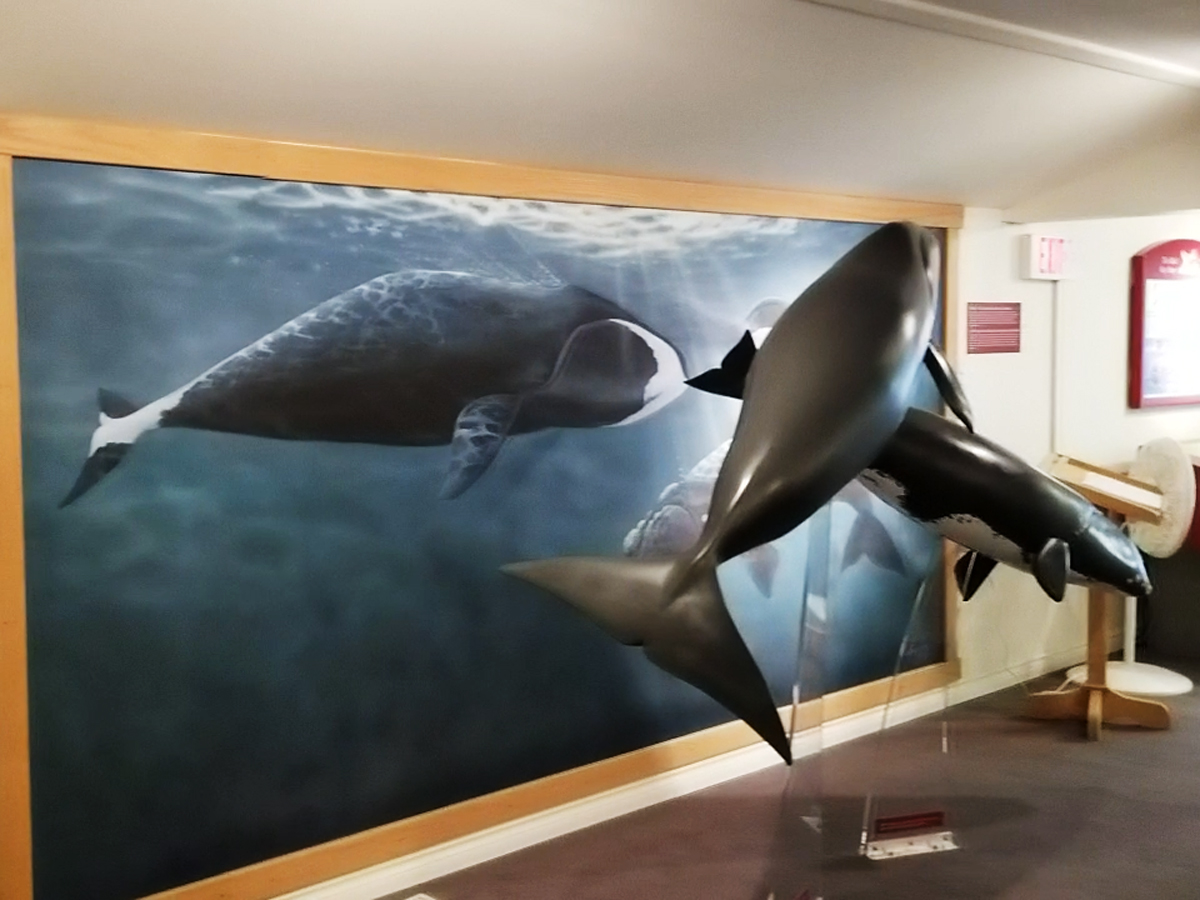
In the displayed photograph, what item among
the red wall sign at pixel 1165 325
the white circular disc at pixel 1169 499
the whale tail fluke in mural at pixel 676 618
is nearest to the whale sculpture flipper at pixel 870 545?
the white circular disc at pixel 1169 499

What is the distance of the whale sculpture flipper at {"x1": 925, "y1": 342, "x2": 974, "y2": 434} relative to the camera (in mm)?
2287

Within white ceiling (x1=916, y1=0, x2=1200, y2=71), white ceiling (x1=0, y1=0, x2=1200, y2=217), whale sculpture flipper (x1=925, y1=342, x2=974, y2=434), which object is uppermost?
white ceiling (x1=916, y1=0, x2=1200, y2=71)

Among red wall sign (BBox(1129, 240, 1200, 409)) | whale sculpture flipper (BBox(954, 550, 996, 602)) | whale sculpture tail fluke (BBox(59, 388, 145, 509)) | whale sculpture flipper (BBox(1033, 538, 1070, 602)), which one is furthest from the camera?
red wall sign (BBox(1129, 240, 1200, 409))

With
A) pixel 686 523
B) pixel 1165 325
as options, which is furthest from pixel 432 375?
pixel 1165 325

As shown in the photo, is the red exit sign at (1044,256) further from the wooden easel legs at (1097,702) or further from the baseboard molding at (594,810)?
the baseboard molding at (594,810)

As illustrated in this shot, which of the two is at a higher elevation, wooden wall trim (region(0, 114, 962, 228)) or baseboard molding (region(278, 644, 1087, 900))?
wooden wall trim (region(0, 114, 962, 228))

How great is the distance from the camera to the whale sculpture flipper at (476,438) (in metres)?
2.57

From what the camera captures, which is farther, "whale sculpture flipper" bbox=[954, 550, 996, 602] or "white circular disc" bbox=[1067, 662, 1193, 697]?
"white circular disc" bbox=[1067, 662, 1193, 697]

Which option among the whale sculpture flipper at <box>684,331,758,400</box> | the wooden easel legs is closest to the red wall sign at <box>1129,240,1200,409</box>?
the wooden easel legs

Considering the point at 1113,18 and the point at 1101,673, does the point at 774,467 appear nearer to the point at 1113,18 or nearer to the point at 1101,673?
the point at 1113,18

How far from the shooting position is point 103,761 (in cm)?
214

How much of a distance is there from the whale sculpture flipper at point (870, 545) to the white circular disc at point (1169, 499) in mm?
816

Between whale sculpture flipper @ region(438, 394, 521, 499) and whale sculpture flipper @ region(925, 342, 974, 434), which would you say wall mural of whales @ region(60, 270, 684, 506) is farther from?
whale sculpture flipper @ region(925, 342, 974, 434)

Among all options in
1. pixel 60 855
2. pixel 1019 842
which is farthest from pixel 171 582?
pixel 1019 842
